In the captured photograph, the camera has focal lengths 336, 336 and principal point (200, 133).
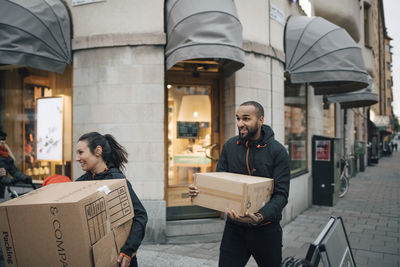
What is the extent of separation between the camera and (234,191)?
246 centimetres

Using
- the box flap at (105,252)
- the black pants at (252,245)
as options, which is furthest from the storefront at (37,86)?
the black pants at (252,245)

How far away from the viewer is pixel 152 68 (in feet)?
18.4

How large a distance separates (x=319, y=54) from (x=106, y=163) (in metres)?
5.65

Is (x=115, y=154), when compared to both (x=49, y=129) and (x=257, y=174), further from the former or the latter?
(x=49, y=129)

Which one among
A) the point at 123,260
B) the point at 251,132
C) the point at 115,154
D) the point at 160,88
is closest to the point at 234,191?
the point at 251,132

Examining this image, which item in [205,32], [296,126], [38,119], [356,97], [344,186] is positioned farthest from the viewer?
[356,97]

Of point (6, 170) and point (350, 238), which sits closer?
point (6, 170)

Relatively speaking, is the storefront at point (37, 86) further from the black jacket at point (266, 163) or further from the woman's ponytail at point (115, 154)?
the black jacket at point (266, 163)

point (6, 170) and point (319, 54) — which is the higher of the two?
point (319, 54)

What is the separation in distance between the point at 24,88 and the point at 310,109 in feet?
22.8

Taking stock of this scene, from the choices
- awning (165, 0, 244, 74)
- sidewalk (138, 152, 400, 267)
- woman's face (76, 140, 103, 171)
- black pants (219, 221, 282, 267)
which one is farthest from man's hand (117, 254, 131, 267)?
awning (165, 0, 244, 74)

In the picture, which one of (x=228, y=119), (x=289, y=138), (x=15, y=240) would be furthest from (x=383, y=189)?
(x=15, y=240)

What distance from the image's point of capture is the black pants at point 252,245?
2.72 m

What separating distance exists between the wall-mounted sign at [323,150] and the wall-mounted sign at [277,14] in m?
3.41
